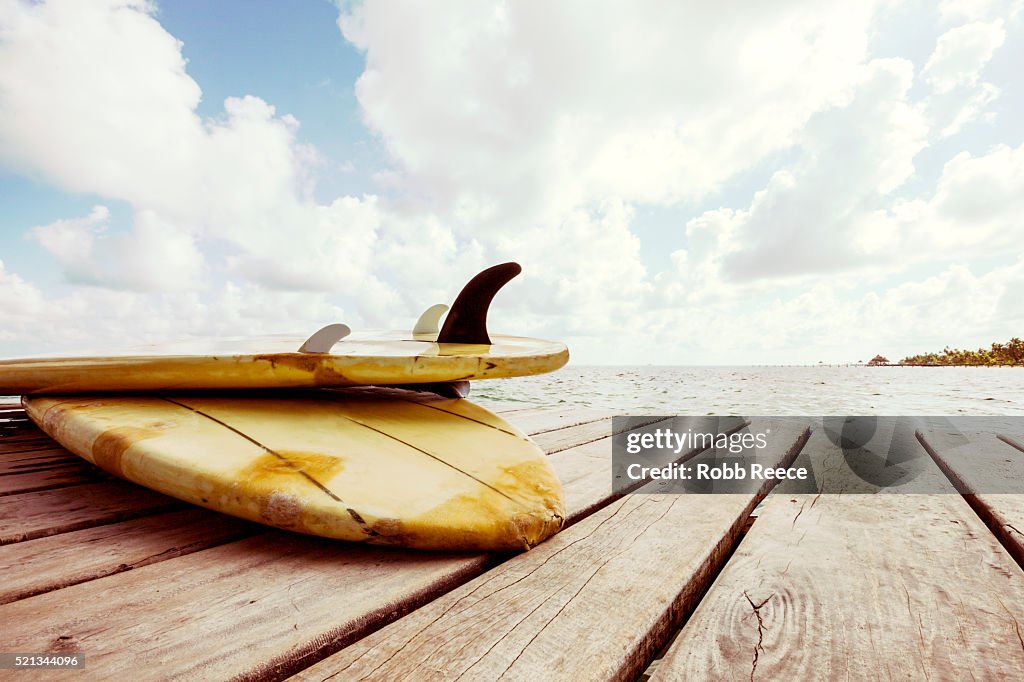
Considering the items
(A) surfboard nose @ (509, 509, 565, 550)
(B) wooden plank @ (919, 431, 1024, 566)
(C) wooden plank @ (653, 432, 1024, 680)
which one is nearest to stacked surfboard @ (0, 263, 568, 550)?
(A) surfboard nose @ (509, 509, 565, 550)

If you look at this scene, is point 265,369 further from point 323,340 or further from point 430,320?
point 430,320

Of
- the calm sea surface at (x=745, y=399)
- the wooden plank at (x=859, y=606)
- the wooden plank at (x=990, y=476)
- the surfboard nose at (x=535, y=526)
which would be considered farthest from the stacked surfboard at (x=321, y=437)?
the calm sea surface at (x=745, y=399)

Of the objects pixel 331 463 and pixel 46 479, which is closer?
pixel 331 463

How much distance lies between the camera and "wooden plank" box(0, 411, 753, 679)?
626 millimetres

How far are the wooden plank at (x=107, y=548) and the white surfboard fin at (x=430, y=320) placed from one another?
1.09m

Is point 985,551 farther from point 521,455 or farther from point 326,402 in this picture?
point 326,402

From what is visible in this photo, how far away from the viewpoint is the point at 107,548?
3.07 feet

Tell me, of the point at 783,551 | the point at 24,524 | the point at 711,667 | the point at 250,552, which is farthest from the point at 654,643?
the point at 24,524

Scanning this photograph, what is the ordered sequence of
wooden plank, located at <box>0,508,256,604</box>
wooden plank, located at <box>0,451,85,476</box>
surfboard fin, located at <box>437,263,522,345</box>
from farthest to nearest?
surfboard fin, located at <box>437,263,522,345</box> → wooden plank, located at <box>0,451,85,476</box> → wooden plank, located at <box>0,508,256,604</box>

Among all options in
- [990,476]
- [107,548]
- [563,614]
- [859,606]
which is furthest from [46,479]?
[990,476]

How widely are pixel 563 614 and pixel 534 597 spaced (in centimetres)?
6

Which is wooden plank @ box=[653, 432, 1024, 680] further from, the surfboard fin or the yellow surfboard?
the surfboard fin

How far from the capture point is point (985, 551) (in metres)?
1.05

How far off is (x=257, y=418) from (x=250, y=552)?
373 millimetres
